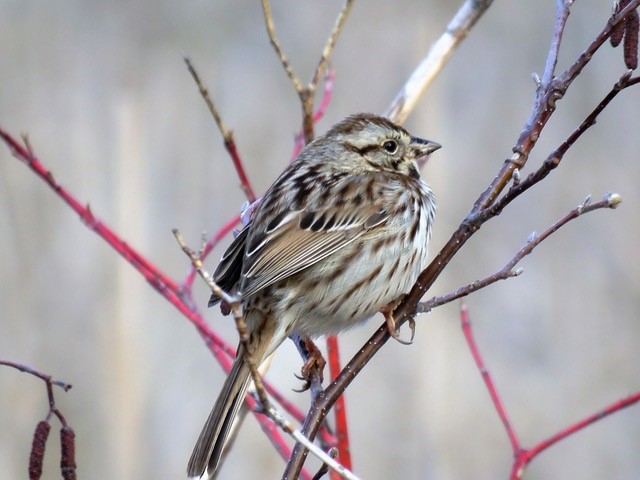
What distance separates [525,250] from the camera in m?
1.90

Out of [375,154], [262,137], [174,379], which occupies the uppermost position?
[262,137]

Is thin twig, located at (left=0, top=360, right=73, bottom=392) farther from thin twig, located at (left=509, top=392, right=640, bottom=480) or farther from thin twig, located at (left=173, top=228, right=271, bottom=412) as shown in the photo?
thin twig, located at (left=509, top=392, right=640, bottom=480)

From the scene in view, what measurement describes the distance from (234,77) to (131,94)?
463mm

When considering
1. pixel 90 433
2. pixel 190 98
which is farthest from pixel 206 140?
Result: pixel 90 433

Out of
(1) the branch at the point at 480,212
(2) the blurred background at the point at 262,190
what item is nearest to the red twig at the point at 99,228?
(1) the branch at the point at 480,212

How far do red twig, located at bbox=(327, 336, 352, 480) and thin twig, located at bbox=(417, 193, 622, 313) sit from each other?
32 cm

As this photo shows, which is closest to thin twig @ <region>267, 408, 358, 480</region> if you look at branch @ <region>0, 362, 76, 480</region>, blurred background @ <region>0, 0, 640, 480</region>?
branch @ <region>0, 362, 76, 480</region>

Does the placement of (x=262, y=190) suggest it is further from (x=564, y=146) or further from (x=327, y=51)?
(x=564, y=146)

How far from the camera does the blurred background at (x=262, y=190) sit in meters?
4.39

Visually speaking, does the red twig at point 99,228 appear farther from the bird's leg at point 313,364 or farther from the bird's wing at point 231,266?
the bird's leg at point 313,364

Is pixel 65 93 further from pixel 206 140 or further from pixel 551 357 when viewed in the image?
pixel 551 357

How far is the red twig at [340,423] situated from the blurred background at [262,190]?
1856mm

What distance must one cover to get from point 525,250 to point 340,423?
68 cm

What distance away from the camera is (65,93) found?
→ 4527mm
